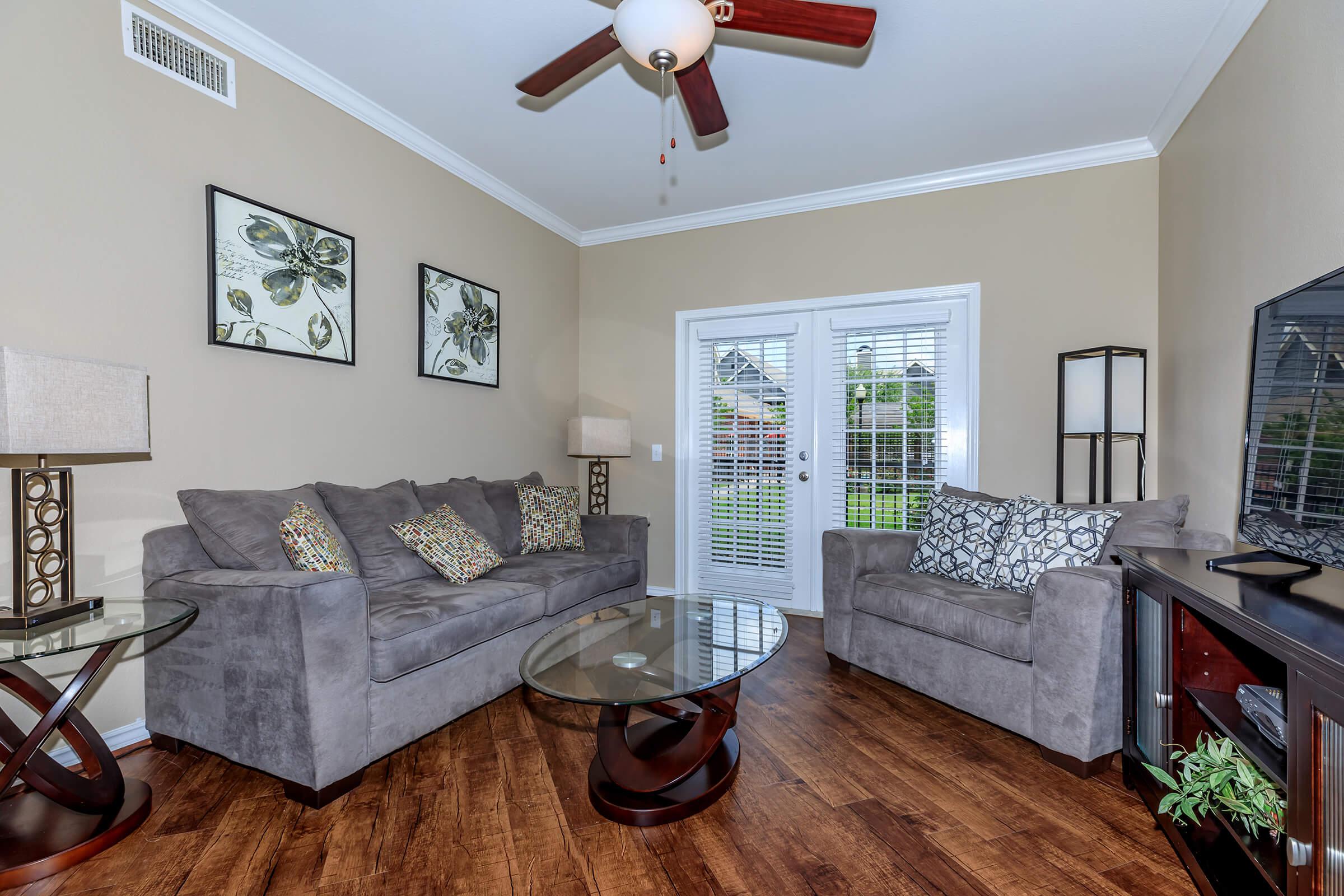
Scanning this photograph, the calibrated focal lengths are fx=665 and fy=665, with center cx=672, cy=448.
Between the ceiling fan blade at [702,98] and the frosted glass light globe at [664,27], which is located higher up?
the ceiling fan blade at [702,98]

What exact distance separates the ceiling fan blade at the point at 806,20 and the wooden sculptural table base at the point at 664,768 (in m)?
1.90

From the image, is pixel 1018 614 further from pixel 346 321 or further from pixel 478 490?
pixel 346 321

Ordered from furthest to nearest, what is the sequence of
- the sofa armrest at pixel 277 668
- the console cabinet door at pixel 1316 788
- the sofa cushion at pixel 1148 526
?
the sofa cushion at pixel 1148 526 < the sofa armrest at pixel 277 668 < the console cabinet door at pixel 1316 788

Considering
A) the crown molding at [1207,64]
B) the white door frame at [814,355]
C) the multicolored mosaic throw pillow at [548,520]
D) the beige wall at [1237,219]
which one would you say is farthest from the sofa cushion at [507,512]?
the crown molding at [1207,64]

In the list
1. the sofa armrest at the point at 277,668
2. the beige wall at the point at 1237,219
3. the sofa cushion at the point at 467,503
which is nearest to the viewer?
the sofa armrest at the point at 277,668

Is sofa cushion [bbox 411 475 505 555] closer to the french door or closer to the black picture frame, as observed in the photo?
the black picture frame

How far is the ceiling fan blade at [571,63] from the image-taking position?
2.05 metres

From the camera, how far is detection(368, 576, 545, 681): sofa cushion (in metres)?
2.07

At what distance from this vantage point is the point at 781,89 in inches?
118

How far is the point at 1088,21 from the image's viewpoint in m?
2.52

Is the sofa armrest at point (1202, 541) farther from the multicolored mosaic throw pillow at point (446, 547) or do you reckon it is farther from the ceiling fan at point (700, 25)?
the multicolored mosaic throw pillow at point (446, 547)

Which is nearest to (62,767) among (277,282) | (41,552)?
(41,552)

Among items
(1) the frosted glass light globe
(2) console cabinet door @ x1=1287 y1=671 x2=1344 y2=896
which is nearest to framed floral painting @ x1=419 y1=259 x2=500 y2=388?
(1) the frosted glass light globe

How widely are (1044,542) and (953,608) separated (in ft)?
1.49
